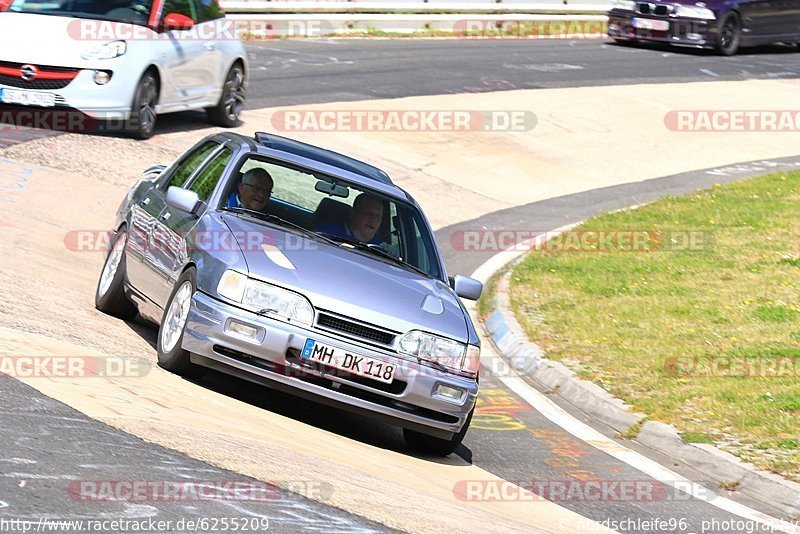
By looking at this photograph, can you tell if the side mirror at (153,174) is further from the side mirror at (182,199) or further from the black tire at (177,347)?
the black tire at (177,347)

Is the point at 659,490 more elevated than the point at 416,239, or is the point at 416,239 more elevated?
the point at 416,239

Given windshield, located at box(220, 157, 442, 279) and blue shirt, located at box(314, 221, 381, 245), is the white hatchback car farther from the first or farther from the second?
blue shirt, located at box(314, 221, 381, 245)

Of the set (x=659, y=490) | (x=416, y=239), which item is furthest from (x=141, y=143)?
(x=659, y=490)

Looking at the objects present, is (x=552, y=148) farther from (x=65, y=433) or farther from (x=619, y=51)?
(x=65, y=433)

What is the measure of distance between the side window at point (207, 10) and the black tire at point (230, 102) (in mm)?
706

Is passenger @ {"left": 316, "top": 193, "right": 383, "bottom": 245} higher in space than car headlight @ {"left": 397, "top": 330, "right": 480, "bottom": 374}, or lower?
higher

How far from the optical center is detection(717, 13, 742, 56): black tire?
3018 cm

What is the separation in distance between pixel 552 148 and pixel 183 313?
1355cm

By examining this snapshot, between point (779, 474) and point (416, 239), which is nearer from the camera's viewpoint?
point (779, 474)

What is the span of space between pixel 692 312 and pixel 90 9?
7.71 meters

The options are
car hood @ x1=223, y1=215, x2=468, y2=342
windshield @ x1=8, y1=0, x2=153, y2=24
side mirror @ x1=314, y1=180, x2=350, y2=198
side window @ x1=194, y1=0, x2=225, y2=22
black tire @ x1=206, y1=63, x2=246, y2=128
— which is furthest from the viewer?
black tire @ x1=206, y1=63, x2=246, y2=128

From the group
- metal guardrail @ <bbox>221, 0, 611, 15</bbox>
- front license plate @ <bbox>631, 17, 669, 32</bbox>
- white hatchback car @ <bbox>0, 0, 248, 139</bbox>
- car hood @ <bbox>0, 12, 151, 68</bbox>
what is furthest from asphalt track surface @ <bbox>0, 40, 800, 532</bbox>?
front license plate @ <bbox>631, 17, 669, 32</bbox>

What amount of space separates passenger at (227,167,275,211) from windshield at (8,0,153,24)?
24.0 ft

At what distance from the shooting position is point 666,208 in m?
17.2
